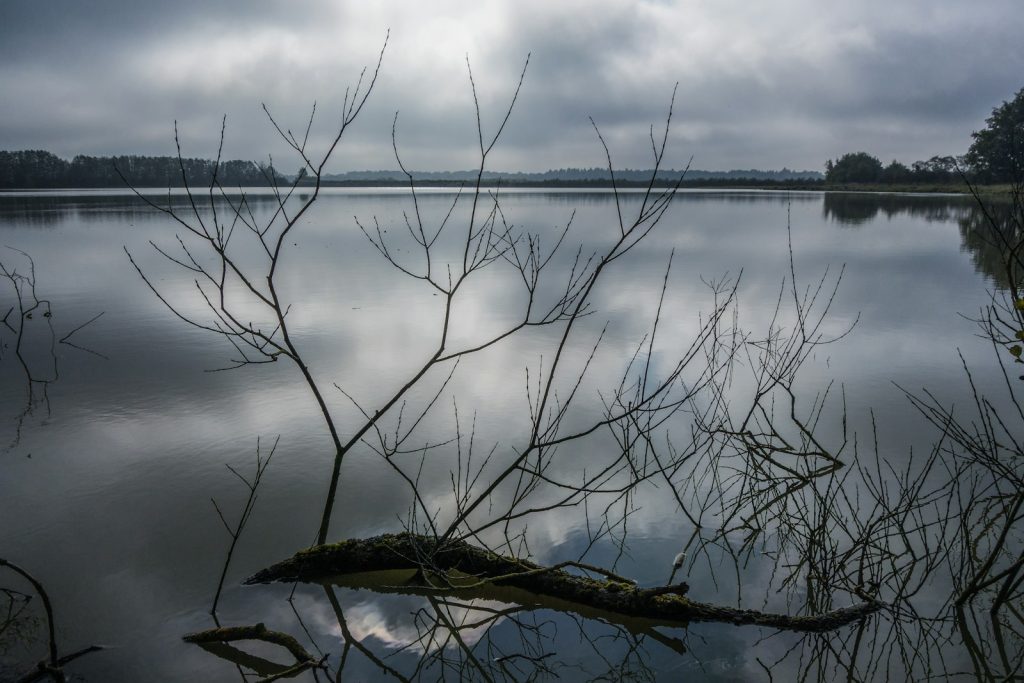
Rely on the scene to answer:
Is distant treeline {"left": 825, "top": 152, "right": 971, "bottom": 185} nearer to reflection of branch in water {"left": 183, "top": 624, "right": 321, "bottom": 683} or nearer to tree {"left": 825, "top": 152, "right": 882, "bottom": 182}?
tree {"left": 825, "top": 152, "right": 882, "bottom": 182}

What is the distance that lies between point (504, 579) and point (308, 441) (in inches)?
95.9

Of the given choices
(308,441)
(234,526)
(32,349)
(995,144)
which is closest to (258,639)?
(234,526)

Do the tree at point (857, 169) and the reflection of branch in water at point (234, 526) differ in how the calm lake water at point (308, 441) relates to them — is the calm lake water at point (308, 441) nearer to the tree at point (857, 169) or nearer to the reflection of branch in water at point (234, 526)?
the reflection of branch in water at point (234, 526)

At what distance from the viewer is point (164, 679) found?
293cm

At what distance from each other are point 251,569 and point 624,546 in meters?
2.09

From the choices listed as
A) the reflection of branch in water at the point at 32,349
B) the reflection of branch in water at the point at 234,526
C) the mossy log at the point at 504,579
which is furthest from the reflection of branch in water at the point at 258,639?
the reflection of branch in water at the point at 32,349

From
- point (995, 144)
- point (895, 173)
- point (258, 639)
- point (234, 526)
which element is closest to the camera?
point (258, 639)

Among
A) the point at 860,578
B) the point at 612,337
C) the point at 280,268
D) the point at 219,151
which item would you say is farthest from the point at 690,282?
the point at 219,151

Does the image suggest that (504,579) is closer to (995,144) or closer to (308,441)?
(308,441)

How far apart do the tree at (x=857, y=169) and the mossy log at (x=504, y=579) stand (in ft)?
249

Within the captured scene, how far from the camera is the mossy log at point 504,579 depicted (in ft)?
10.7

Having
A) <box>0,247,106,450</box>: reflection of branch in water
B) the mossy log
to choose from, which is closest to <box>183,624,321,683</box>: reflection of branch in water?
the mossy log

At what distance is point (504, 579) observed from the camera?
11.9 ft

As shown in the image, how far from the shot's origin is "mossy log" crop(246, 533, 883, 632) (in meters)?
3.27
